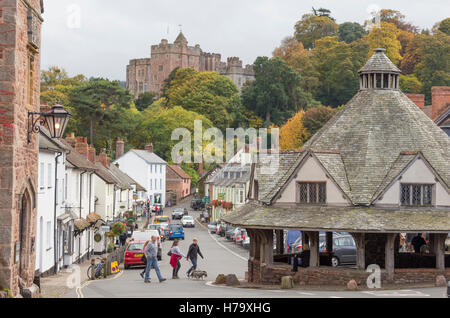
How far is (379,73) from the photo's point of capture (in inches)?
1230

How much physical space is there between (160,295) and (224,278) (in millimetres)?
8291

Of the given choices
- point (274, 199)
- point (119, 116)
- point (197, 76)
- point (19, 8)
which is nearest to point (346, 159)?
point (274, 199)

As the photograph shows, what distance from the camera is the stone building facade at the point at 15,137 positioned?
1485cm

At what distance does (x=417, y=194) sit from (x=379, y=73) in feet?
22.7

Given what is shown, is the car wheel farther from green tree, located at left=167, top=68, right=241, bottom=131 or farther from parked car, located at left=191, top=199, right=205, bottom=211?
green tree, located at left=167, top=68, right=241, bottom=131

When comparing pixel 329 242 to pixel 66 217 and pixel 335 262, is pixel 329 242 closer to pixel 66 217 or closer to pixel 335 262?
pixel 335 262

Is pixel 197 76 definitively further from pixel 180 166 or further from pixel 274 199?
pixel 274 199

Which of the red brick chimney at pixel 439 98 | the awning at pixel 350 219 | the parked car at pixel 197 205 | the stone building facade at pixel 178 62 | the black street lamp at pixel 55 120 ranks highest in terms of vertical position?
the stone building facade at pixel 178 62

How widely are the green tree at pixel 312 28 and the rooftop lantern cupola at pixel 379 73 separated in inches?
5096

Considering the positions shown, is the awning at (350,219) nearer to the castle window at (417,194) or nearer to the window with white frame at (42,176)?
the castle window at (417,194)

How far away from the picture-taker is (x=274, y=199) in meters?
28.1

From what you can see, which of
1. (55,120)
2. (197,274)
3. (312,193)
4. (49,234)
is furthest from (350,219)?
(49,234)

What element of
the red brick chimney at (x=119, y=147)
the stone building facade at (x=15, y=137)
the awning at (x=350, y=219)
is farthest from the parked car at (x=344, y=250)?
the red brick chimney at (x=119, y=147)
